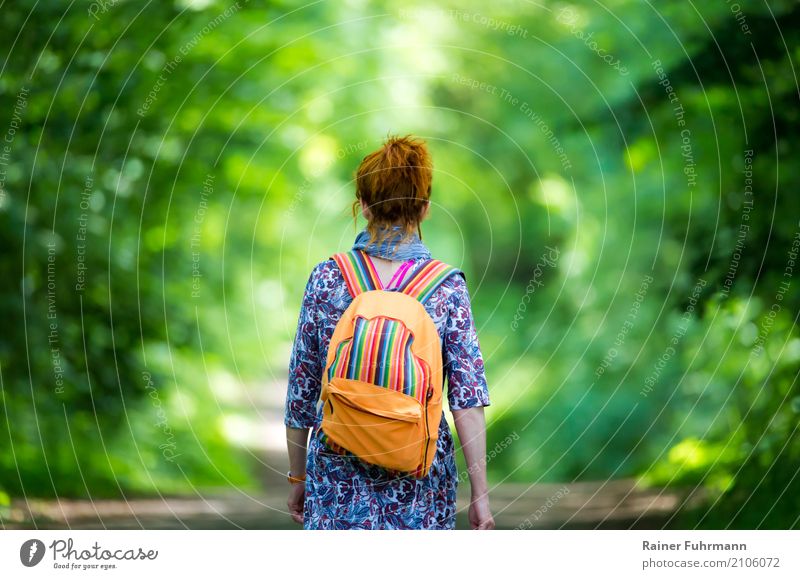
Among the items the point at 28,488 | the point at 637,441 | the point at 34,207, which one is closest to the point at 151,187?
the point at 34,207

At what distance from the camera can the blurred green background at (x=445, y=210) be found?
684 centimetres

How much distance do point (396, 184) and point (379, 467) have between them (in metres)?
0.91

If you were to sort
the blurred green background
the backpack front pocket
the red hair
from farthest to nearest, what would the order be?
the blurred green background, the red hair, the backpack front pocket

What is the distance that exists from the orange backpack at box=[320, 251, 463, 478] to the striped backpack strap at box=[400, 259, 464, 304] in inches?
2.1

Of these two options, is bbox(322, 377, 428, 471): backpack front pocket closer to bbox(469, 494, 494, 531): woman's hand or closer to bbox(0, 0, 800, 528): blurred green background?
bbox(469, 494, 494, 531): woman's hand

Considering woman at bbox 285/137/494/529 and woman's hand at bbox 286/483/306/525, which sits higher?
woman at bbox 285/137/494/529

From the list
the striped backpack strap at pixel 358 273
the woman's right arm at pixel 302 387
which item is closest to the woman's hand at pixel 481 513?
the woman's right arm at pixel 302 387

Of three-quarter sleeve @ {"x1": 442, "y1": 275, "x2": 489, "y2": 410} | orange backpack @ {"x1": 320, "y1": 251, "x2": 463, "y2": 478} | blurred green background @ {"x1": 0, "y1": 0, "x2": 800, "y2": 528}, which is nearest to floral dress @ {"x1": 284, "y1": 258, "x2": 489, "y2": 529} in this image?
three-quarter sleeve @ {"x1": 442, "y1": 275, "x2": 489, "y2": 410}

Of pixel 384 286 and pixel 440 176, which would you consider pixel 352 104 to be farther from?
pixel 384 286

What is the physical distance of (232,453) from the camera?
1152 centimetres

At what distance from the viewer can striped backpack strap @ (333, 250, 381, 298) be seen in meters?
3.34

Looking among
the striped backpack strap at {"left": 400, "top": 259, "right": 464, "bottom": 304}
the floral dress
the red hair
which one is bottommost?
the floral dress

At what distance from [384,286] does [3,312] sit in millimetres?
4492

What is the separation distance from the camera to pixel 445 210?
31.5 feet
